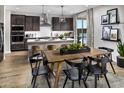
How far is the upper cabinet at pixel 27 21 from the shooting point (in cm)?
884

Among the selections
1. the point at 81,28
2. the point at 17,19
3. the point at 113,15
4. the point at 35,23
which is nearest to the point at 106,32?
the point at 113,15

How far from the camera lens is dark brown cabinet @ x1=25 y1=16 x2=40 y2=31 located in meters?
9.30

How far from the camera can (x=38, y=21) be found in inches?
378

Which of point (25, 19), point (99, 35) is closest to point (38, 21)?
point (25, 19)

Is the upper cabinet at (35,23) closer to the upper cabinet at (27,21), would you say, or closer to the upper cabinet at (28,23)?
the upper cabinet at (27,21)

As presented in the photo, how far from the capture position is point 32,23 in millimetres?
9422

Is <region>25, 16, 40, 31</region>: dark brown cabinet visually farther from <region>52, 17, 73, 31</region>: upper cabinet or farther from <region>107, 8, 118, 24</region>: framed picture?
<region>107, 8, 118, 24</region>: framed picture

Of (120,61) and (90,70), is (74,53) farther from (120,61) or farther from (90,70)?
(120,61)

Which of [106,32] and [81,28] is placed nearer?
[106,32]

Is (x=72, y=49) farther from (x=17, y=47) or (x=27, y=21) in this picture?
(x=27, y=21)

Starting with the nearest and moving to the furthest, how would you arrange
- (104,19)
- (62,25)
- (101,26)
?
(104,19)
(101,26)
(62,25)

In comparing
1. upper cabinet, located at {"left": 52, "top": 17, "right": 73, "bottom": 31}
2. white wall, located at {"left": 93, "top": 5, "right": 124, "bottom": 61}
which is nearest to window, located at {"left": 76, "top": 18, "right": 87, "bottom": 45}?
upper cabinet, located at {"left": 52, "top": 17, "right": 73, "bottom": 31}

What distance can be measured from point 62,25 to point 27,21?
2.38 metres

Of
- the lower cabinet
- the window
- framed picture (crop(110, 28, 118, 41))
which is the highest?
the window
